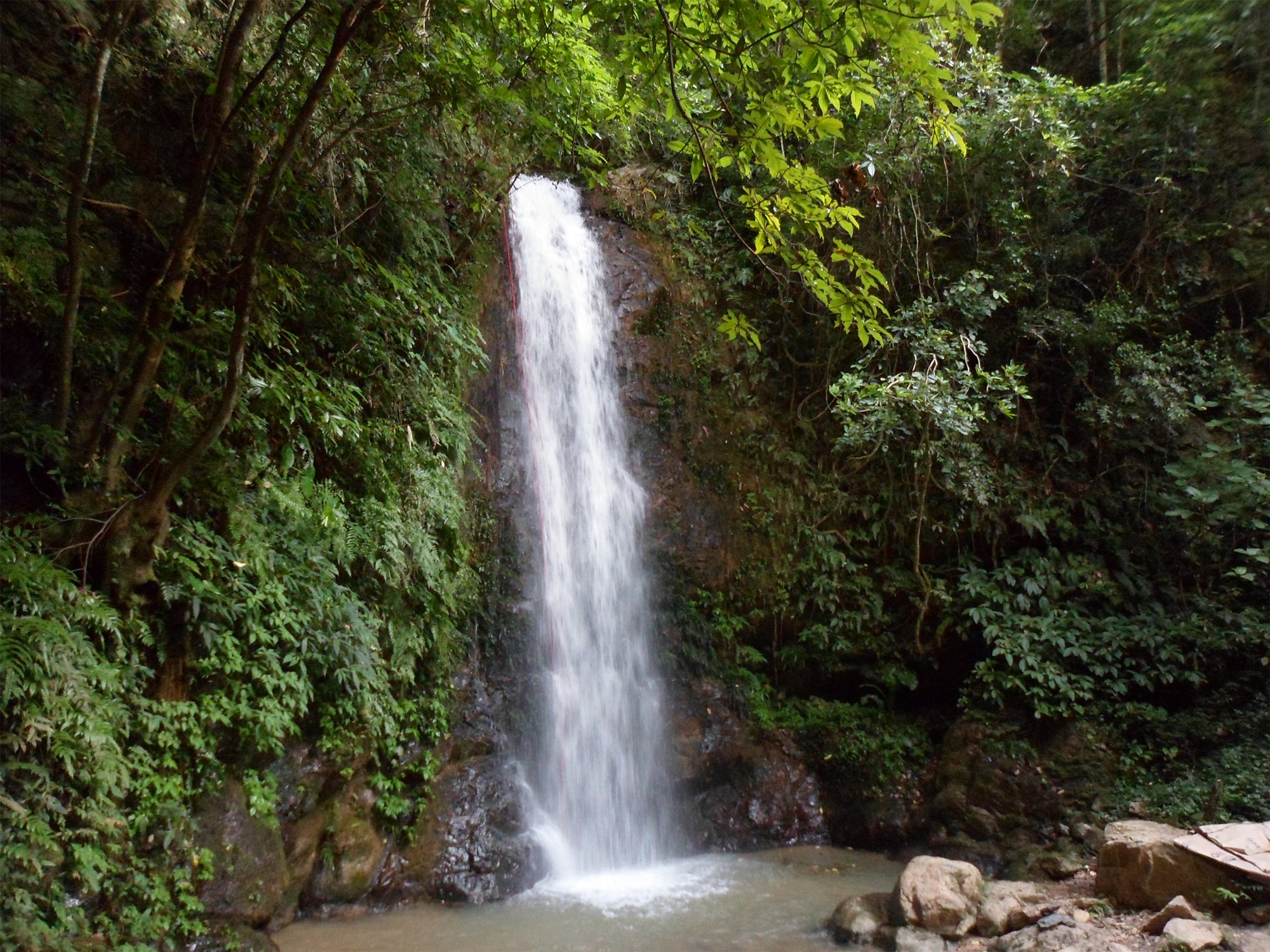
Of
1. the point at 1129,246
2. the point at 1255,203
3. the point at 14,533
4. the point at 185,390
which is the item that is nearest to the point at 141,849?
the point at 14,533

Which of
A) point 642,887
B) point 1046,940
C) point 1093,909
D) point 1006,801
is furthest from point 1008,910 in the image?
point 642,887

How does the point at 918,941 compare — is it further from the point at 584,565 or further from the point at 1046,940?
the point at 584,565

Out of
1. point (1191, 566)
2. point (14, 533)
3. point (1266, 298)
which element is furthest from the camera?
point (1266, 298)

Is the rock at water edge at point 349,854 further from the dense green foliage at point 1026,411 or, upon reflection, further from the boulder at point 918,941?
the dense green foliage at point 1026,411

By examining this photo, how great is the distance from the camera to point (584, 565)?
24.5ft

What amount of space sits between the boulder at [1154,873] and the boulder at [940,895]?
0.81m

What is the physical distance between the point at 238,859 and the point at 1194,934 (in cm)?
517

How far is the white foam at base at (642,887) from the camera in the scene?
548 centimetres

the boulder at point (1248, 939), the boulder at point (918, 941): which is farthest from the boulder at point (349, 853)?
the boulder at point (1248, 939)

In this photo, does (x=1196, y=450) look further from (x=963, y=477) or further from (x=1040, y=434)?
(x=963, y=477)

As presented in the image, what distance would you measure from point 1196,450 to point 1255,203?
2.84 m

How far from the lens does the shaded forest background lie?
355 cm

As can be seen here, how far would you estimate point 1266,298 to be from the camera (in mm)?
8391

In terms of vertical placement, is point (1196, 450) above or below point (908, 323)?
below
